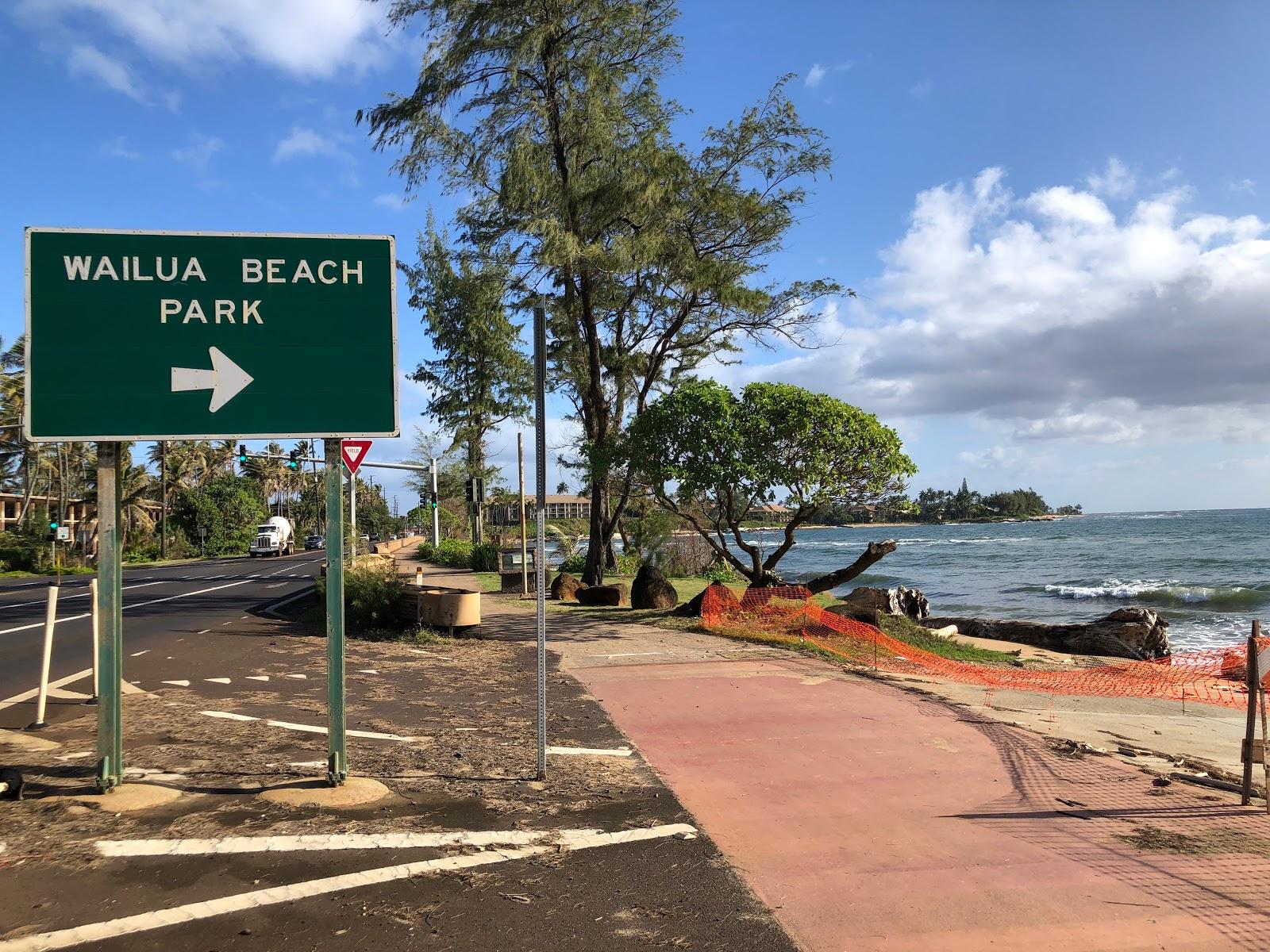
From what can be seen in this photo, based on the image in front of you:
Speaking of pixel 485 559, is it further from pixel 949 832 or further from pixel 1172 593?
pixel 949 832

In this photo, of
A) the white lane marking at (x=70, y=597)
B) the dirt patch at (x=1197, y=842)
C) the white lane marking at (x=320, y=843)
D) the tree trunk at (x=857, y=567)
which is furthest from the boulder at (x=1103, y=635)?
the white lane marking at (x=70, y=597)

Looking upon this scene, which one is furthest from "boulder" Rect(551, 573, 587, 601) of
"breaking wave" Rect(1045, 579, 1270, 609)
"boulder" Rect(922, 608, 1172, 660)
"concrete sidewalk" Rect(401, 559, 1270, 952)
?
"breaking wave" Rect(1045, 579, 1270, 609)

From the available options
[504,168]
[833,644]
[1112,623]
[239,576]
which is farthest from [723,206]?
[239,576]

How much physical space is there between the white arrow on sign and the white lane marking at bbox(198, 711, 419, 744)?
114 inches

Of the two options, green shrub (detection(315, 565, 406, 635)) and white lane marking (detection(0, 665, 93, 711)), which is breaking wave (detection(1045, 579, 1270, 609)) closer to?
green shrub (detection(315, 565, 406, 635))

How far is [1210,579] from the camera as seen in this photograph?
39031 mm

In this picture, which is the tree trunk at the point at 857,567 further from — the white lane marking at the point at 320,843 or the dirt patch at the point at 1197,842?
the white lane marking at the point at 320,843

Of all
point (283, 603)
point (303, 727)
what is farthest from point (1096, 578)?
point (303, 727)

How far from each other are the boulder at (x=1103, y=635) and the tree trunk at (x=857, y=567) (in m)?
4.71

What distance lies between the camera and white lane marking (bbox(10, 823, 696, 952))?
3461 mm

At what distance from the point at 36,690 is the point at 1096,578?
43.4 meters

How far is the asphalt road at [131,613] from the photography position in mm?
10938

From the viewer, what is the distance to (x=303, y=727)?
7.25m

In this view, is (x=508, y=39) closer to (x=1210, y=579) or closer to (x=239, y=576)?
(x=239, y=576)
